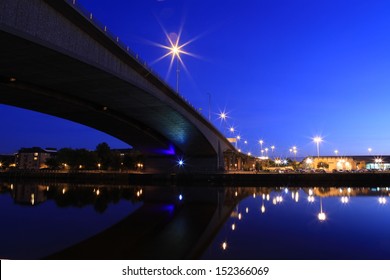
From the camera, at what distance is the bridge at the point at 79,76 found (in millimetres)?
17406

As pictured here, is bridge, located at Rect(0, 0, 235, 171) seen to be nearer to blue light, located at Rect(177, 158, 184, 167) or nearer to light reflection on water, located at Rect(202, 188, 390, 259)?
light reflection on water, located at Rect(202, 188, 390, 259)

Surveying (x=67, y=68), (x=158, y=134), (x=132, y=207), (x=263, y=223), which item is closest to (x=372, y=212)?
(x=263, y=223)

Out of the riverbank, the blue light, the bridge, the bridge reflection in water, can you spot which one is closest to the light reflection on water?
the bridge reflection in water

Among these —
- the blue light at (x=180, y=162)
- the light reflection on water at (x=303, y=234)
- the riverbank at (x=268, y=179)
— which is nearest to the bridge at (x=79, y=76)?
the riverbank at (x=268, y=179)

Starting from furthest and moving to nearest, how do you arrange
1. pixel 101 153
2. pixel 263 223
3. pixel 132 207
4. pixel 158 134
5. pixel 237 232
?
pixel 101 153
pixel 158 134
pixel 132 207
pixel 263 223
pixel 237 232

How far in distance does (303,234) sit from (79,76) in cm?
1991

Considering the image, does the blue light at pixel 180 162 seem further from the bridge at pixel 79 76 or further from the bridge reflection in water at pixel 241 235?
the bridge reflection in water at pixel 241 235

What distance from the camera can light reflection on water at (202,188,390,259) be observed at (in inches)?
509

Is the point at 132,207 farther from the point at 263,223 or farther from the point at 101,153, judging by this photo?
the point at 101,153

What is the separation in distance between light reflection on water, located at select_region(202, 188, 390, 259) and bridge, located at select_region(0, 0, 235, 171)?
13.8 metres

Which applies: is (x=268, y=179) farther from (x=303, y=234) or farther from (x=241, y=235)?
(x=241, y=235)

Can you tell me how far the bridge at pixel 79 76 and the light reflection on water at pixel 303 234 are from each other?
13796 millimetres

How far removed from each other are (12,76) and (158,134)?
1515 inches

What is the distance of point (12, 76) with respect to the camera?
2598 centimetres
